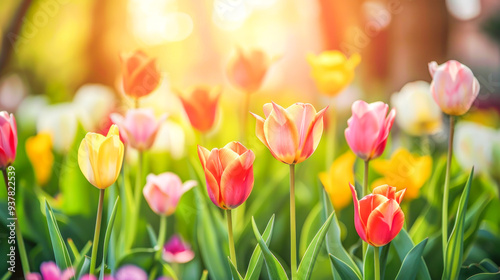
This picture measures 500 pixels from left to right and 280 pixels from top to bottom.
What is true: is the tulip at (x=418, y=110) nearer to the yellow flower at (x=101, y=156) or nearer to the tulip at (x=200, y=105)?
the tulip at (x=200, y=105)

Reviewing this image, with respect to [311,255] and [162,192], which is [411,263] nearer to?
[311,255]

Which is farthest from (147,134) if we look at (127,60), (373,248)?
(373,248)

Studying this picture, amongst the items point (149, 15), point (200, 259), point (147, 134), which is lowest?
point (200, 259)

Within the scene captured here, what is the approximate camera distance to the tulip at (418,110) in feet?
2.01

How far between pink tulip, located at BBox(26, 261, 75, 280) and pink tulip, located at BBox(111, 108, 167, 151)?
0.39 feet

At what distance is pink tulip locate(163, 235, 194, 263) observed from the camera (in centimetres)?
47

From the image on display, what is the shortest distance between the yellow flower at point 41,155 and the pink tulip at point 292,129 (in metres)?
0.33

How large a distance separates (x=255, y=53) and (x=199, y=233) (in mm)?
193

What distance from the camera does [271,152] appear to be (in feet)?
1.24

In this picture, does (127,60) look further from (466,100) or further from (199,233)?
(466,100)

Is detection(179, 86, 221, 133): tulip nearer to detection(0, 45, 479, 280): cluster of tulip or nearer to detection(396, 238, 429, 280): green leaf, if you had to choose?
detection(0, 45, 479, 280): cluster of tulip

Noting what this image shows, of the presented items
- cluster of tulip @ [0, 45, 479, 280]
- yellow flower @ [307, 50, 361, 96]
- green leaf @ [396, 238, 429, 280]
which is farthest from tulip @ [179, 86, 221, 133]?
green leaf @ [396, 238, 429, 280]

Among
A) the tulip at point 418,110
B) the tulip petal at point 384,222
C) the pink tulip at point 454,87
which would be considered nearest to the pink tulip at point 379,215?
the tulip petal at point 384,222

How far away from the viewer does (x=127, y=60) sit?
0.44 m
